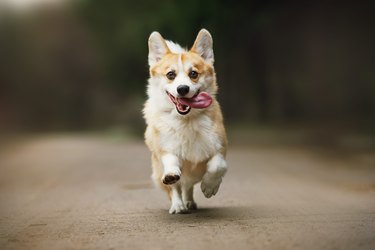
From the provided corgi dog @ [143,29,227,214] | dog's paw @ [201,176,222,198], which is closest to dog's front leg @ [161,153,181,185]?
corgi dog @ [143,29,227,214]

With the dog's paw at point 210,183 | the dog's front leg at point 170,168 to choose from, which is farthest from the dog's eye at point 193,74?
the dog's paw at point 210,183

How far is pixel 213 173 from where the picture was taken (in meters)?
6.07

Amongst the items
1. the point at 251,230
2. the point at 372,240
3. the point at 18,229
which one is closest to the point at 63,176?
the point at 18,229

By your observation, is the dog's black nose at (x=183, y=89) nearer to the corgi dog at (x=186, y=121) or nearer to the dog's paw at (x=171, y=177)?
the corgi dog at (x=186, y=121)

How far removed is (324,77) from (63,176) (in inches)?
775

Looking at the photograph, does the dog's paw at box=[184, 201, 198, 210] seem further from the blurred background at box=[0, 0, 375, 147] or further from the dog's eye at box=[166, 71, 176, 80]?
the blurred background at box=[0, 0, 375, 147]

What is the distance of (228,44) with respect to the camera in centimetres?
1975

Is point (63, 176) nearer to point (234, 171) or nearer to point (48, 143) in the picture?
point (234, 171)

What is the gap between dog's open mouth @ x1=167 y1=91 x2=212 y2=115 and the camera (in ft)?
20.4

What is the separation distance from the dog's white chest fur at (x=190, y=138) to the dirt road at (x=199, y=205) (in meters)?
0.64

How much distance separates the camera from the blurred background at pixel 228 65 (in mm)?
21562

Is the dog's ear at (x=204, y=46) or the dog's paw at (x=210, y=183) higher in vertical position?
the dog's ear at (x=204, y=46)

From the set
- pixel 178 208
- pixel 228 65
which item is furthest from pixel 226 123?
pixel 178 208

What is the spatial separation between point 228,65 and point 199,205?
17.8 metres
